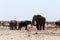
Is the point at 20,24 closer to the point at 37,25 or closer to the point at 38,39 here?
the point at 37,25

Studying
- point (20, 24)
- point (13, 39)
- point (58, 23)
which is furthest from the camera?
point (58, 23)

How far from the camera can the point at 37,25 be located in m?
22.6

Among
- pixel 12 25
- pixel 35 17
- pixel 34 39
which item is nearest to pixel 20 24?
pixel 12 25

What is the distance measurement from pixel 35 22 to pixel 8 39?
41.1 feet

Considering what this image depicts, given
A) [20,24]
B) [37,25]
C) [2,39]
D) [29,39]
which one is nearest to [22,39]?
[29,39]

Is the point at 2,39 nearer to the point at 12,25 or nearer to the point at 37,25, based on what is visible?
the point at 37,25

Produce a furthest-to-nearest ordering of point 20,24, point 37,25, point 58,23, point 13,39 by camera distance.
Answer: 1. point 58,23
2. point 20,24
3. point 37,25
4. point 13,39

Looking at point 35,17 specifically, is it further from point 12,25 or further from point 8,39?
point 8,39

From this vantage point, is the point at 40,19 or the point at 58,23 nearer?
the point at 40,19

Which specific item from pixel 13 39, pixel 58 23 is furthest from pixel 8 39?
pixel 58 23

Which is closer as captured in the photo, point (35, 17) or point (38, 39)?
point (38, 39)

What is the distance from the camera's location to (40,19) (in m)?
23.4

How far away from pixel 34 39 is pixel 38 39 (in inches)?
9.2

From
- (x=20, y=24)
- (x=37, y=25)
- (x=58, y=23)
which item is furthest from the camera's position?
(x=58, y=23)
